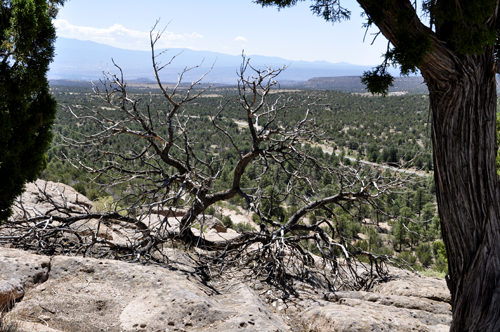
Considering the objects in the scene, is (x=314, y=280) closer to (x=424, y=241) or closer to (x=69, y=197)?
(x=69, y=197)

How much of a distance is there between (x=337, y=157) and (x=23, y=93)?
2644cm

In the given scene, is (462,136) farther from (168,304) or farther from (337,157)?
(337,157)

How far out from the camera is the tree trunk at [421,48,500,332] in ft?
8.19

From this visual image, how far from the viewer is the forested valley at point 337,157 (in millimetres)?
6078

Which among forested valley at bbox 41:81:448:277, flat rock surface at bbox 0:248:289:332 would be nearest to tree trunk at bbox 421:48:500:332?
forested valley at bbox 41:81:448:277

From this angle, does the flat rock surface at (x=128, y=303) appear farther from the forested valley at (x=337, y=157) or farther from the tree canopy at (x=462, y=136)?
the forested valley at (x=337, y=157)

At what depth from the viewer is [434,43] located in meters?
2.46

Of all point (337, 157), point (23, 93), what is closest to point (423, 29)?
point (23, 93)

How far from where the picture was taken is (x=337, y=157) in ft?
94.7

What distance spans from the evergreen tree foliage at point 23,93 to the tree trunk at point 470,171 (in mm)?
4611

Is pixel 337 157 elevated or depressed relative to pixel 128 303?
depressed

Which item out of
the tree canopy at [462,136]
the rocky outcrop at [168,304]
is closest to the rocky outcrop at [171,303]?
the rocky outcrop at [168,304]

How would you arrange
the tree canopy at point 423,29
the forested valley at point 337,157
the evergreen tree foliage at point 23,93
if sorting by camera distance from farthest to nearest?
the forested valley at point 337,157, the evergreen tree foliage at point 23,93, the tree canopy at point 423,29

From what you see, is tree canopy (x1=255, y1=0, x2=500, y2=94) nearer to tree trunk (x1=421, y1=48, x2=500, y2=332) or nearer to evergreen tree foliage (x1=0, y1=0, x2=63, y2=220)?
tree trunk (x1=421, y1=48, x2=500, y2=332)
